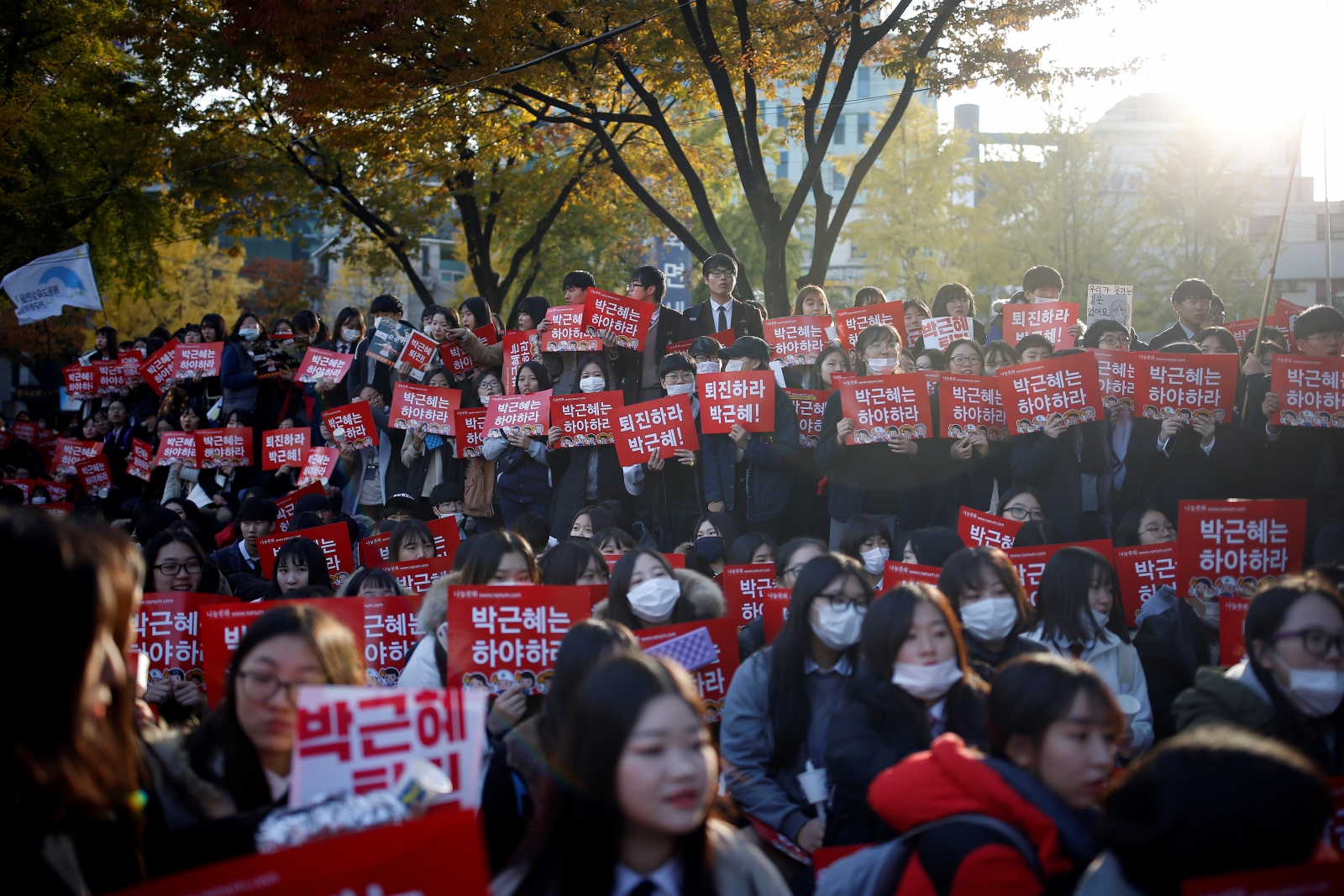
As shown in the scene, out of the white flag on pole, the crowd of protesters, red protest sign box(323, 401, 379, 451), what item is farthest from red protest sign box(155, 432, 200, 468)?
the white flag on pole

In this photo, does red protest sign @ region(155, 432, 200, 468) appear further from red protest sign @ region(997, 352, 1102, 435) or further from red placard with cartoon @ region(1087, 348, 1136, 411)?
red placard with cartoon @ region(1087, 348, 1136, 411)

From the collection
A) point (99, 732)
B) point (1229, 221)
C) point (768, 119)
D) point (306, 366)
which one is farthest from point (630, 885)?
point (768, 119)

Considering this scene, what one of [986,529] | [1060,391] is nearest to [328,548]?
[986,529]

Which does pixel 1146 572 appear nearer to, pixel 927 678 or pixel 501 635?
pixel 927 678

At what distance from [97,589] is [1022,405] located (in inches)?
257

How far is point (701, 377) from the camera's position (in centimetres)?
827

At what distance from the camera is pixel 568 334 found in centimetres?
962

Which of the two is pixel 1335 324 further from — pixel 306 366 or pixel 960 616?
pixel 306 366

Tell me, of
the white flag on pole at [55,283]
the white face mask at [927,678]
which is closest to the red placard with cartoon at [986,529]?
the white face mask at [927,678]

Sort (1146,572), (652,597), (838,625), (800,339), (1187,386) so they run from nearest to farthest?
(838,625) < (652,597) < (1146,572) < (1187,386) < (800,339)

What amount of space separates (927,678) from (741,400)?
4694 mm

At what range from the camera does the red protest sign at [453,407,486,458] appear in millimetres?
9734

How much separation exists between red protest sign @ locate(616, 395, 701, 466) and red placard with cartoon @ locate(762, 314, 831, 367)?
6.23 ft

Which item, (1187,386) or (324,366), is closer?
(1187,386)
